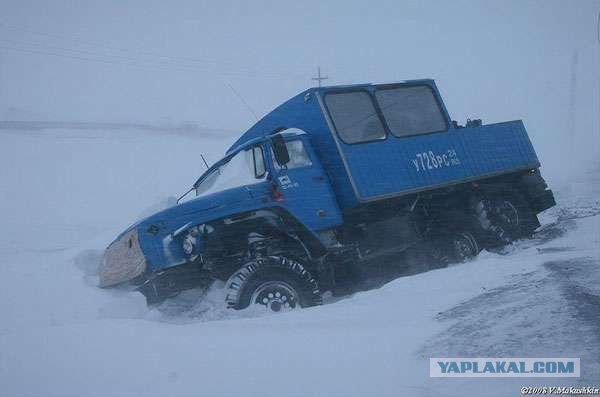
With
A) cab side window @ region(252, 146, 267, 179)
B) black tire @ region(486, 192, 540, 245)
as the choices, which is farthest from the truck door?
black tire @ region(486, 192, 540, 245)

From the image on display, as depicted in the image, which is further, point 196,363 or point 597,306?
Answer: point 597,306

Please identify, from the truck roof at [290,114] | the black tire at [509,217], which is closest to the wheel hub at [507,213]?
the black tire at [509,217]

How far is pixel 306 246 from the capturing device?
4.02m

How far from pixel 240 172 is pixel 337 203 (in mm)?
1070

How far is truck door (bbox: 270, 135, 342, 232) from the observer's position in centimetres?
402

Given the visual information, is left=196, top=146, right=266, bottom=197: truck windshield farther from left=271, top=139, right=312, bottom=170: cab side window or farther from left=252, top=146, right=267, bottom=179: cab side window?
left=271, top=139, right=312, bottom=170: cab side window

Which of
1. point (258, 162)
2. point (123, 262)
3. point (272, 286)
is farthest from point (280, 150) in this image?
point (123, 262)

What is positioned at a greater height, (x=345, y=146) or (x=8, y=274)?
(x=345, y=146)

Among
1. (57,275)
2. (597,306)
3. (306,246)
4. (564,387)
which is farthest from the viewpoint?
(306,246)

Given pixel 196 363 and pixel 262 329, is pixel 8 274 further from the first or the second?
pixel 262 329

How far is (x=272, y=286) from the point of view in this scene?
342cm

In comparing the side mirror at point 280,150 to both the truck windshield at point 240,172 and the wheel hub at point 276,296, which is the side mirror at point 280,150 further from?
the wheel hub at point 276,296

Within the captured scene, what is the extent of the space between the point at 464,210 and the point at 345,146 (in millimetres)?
1880

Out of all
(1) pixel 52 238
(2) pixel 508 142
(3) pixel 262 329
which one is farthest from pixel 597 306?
(1) pixel 52 238
